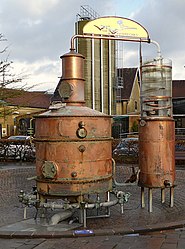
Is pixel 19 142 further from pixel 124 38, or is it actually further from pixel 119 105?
pixel 119 105

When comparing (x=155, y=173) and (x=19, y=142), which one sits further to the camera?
(x=19, y=142)

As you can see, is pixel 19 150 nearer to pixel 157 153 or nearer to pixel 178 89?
pixel 157 153

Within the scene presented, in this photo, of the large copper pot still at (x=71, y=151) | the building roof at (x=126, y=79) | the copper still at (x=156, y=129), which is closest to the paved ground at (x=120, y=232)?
the copper still at (x=156, y=129)

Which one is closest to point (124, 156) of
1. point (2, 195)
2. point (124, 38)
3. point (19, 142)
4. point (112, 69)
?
point (19, 142)

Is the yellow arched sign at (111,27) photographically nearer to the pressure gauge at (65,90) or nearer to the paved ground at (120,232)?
the pressure gauge at (65,90)

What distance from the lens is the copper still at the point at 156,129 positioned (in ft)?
29.5

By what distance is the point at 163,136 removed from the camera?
29.6 feet

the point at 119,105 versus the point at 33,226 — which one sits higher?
the point at 119,105

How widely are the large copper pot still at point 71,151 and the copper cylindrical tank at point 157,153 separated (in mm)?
1246

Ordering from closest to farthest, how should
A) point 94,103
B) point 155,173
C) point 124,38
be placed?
point 155,173 < point 124,38 < point 94,103

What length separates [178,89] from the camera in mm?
53281

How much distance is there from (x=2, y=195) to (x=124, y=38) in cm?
565

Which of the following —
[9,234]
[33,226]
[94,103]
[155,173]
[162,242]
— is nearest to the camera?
[162,242]

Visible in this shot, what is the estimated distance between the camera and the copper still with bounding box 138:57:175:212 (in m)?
8.98
